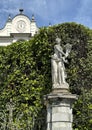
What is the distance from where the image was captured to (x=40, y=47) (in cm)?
2320

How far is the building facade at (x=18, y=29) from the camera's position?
42.9 meters

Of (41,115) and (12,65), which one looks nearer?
(41,115)

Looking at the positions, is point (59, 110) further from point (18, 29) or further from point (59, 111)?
point (18, 29)

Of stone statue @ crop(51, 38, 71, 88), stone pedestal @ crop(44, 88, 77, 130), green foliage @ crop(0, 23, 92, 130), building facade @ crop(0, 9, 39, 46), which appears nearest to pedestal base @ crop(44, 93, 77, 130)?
stone pedestal @ crop(44, 88, 77, 130)

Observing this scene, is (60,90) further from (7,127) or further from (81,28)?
(81,28)

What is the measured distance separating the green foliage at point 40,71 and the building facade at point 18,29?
18333 millimetres

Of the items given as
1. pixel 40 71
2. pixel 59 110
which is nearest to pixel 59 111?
pixel 59 110

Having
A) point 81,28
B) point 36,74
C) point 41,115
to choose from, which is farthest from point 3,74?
point 81,28

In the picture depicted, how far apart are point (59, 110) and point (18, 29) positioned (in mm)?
28894

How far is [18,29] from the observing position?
4388cm

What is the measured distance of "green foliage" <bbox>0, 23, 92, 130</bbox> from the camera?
2145cm

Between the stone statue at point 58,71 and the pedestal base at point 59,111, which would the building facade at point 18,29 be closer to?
the stone statue at point 58,71

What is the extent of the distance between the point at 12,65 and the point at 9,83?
138 centimetres

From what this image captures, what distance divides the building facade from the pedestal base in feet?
88.9
